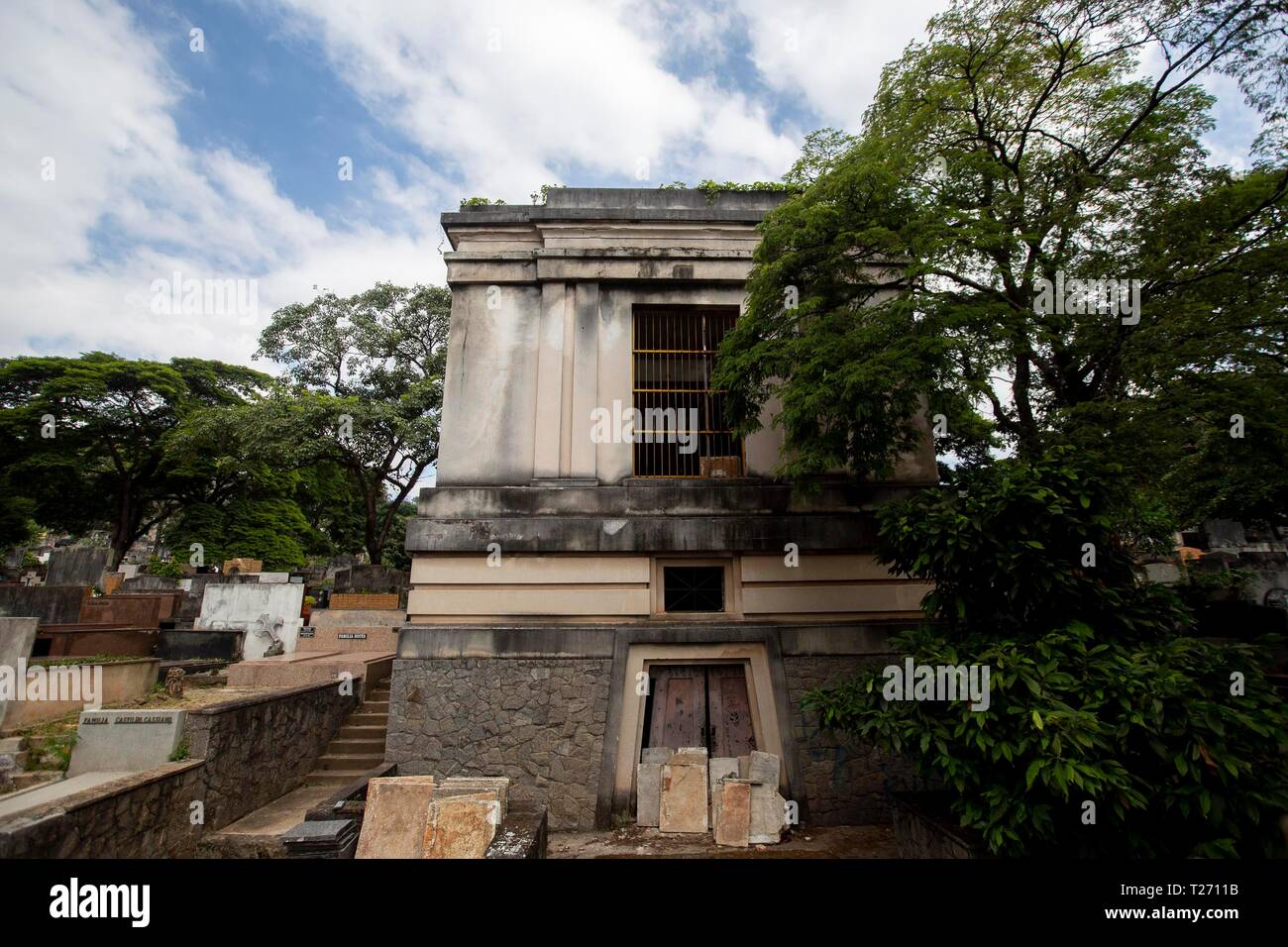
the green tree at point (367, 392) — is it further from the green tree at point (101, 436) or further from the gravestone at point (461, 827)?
the gravestone at point (461, 827)

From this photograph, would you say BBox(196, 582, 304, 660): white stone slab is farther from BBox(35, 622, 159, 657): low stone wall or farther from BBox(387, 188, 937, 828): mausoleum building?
BBox(387, 188, 937, 828): mausoleum building

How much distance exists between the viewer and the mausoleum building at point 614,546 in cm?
838

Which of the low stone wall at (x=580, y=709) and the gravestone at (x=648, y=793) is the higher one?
the low stone wall at (x=580, y=709)

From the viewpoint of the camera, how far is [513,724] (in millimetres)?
8383

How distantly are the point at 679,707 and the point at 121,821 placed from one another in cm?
680

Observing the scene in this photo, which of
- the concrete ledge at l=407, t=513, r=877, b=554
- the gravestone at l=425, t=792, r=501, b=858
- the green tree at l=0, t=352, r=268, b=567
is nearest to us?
the gravestone at l=425, t=792, r=501, b=858

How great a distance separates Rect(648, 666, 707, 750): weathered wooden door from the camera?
28.4 ft

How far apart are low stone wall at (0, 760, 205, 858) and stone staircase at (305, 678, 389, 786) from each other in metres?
2.52

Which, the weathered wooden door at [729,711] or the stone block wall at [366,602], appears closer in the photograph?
the weathered wooden door at [729,711]

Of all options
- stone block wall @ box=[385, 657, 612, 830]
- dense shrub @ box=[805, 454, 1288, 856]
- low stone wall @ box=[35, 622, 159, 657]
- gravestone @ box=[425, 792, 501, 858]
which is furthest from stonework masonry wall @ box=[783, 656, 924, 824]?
low stone wall @ box=[35, 622, 159, 657]

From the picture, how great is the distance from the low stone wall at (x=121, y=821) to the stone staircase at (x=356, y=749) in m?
2.52

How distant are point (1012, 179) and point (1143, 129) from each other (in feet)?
4.63

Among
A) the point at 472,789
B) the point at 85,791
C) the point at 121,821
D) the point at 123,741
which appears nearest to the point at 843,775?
the point at 472,789

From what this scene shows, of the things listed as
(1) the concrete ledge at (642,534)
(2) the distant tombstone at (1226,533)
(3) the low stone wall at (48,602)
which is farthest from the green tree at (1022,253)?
(3) the low stone wall at (48,602)
